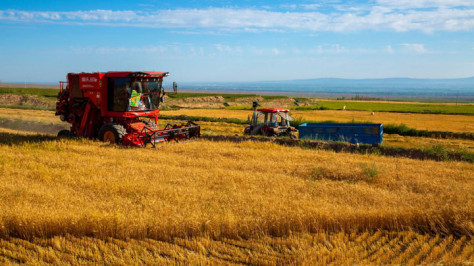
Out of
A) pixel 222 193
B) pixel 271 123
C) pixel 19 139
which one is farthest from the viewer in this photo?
pixel 271 123

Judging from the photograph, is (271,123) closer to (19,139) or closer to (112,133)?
(112,133)

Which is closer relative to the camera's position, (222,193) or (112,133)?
(222,193)

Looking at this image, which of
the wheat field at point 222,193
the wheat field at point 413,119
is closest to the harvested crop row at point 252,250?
the wheat field at point 222,193

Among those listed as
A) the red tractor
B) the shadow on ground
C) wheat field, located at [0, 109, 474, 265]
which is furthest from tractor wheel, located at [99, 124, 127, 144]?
the red tractor

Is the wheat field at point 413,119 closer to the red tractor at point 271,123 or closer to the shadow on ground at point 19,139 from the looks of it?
the red tractor at point 271,123

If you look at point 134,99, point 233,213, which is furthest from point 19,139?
point 233,213

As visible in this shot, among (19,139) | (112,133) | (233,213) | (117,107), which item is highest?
(117,107)

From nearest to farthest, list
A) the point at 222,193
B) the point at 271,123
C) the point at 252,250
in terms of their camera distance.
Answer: the point at 252,250 < the point at 222,193 < the point at 271,123

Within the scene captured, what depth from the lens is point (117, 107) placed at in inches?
618

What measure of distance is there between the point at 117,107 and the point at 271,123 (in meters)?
6.59

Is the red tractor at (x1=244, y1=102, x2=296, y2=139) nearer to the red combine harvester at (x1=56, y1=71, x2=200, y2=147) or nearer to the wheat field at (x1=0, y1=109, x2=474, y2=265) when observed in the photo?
the red combine harvester at (x1=56, y1=71, x2=200, y2=147)

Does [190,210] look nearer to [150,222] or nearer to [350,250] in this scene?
[150,222]

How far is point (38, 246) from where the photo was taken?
6.00m

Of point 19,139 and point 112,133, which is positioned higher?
point 112,133
